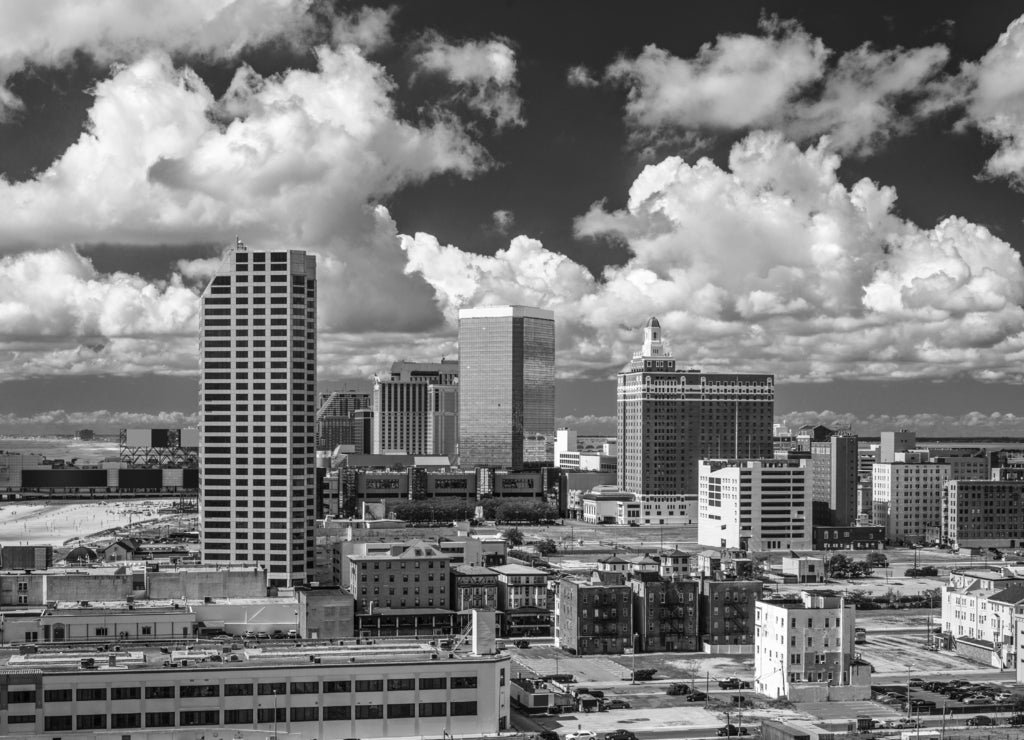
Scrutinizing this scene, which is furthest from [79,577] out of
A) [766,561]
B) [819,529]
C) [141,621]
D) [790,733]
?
[819,529]

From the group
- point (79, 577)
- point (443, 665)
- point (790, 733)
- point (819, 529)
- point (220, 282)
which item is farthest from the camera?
point (819, 529)

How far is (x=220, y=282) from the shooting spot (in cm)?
12850

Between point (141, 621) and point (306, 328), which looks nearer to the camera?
point (141, 621)

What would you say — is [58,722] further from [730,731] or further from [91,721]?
[730,731]

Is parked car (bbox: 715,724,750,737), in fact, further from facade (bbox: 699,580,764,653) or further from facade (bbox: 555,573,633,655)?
facade (bbox: 699,580,764,653)

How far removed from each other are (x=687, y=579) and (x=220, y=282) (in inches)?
1968

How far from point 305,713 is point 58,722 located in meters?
12.0

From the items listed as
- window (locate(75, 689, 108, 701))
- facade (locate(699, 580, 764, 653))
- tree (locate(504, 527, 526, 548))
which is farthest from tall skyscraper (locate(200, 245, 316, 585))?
tree (locate(504, 527, 526, 548))

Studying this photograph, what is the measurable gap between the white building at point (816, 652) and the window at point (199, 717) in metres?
35.4

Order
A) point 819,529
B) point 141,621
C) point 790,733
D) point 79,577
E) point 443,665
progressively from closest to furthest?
point 790,733 < point 443,665 < point 141,621 < point 79,577 < point 819,529

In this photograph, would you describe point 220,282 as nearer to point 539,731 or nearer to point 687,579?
point 687,579

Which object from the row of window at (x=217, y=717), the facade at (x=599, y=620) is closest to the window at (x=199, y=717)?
the row of window at (x=217, y=717)

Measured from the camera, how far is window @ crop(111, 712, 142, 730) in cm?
7088

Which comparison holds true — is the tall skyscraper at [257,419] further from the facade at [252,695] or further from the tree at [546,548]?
the tree at [546,548]
